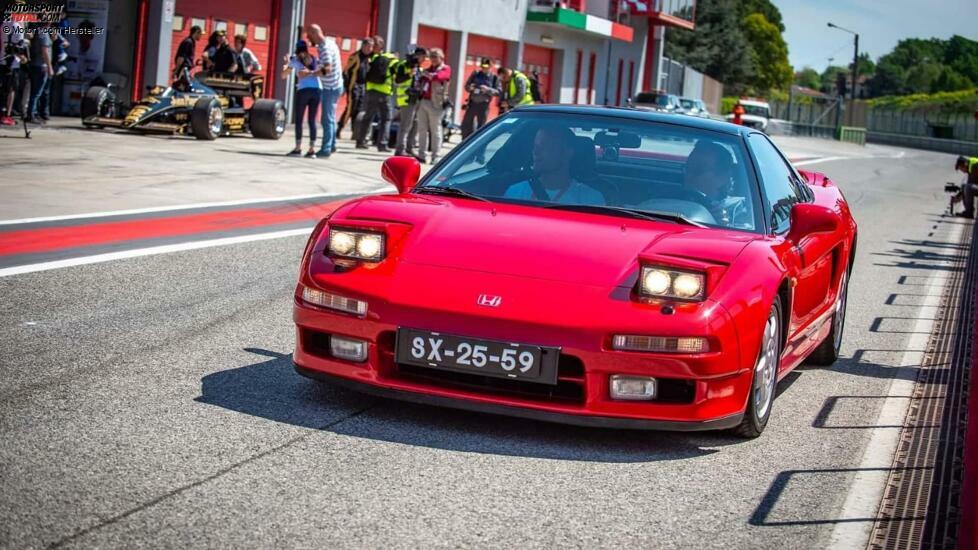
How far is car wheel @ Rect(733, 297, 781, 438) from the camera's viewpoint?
5328mm

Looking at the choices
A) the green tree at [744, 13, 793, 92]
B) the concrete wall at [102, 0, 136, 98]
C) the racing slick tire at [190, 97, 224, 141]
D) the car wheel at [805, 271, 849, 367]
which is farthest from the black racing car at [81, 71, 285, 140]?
the green tree at [744, 13, 793, 92]

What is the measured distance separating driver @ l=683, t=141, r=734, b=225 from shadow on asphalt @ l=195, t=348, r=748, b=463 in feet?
3.35

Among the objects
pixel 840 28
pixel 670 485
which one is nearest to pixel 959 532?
pixel 670 485

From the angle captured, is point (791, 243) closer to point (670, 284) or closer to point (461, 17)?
point (670, 284)

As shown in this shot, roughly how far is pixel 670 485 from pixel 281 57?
25057 mm

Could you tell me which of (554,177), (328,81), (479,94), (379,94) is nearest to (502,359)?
(554,177)

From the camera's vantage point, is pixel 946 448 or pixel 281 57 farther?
pixel 281 57

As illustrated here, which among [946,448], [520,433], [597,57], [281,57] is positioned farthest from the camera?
[597,57]

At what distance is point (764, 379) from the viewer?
548 centimetres

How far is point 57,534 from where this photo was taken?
3570 mm

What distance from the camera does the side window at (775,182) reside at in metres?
6.10

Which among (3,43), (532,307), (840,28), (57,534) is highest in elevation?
(840,28)

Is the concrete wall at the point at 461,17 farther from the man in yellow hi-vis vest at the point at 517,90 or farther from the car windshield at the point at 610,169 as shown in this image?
the car windshield at the point at 610,169

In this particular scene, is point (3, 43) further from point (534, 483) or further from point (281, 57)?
point (534, 483)
